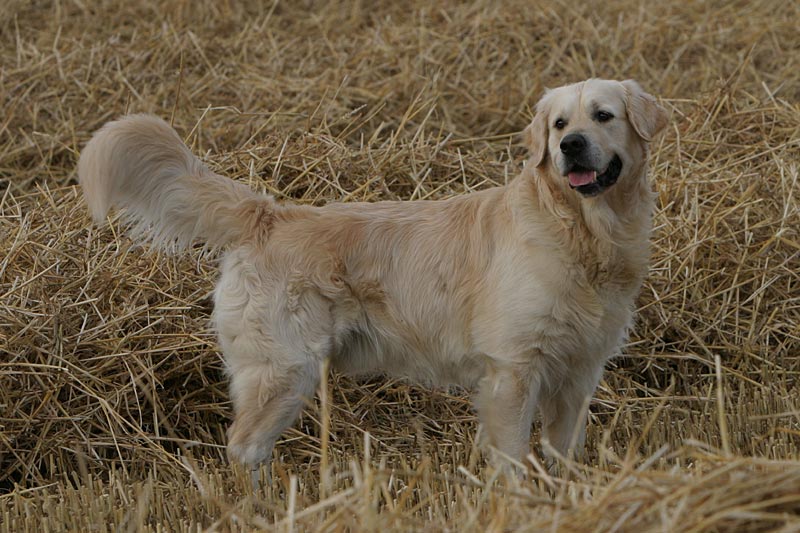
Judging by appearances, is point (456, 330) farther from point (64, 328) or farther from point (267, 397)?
point (64, 328)

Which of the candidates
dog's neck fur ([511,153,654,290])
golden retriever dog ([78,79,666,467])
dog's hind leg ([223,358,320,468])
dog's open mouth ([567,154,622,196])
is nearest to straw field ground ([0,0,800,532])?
dog's hind leg ([223,358,320,468])

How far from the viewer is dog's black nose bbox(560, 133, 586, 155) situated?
3809 millimetres

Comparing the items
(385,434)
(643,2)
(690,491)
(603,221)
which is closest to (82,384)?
(385,434)

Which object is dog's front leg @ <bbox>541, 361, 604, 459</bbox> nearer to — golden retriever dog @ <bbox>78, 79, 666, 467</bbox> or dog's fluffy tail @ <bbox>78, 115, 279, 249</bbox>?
golden retriever dog @ <bbox>78, 79, 666, 467</bbox>

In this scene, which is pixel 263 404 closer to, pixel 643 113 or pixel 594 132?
pixel 594 132

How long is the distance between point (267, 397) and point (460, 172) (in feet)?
7.79

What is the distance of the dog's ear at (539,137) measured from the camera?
159 inches

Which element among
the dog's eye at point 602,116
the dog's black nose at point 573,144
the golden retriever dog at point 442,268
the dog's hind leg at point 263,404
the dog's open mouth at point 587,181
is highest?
the dog's eye at point 602,116

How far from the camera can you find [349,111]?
6.61 meters

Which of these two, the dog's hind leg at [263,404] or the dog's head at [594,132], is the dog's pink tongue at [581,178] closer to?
the dog's head at [594,132]

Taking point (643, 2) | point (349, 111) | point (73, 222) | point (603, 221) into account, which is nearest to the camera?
point (603, 221)

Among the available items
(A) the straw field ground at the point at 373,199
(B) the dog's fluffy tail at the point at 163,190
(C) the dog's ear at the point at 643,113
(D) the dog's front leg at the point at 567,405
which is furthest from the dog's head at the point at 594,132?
(B) the dog's fluffy tail at the point at 163,190

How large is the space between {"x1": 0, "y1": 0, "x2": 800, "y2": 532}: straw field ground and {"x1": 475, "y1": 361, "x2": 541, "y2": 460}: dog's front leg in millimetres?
176

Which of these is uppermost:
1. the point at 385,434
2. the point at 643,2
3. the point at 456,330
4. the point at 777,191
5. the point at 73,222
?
the point at 643,2
